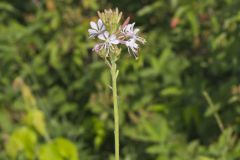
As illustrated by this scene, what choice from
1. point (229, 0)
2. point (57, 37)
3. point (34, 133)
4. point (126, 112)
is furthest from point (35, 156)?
point (229, 0)

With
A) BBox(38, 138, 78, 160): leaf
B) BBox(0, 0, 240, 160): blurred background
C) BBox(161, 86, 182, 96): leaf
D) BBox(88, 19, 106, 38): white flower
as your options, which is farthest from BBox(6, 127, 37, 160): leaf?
BBox(88, 19, 106, 38): white flower

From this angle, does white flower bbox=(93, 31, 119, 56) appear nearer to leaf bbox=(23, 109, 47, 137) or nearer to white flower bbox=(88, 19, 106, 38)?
white flower bbox=(88, 19, 106, 38)

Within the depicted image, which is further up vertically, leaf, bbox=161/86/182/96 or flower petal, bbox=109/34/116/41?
leaf, bbox=161/86/182/96

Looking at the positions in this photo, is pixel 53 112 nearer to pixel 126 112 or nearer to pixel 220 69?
pixel 126 112

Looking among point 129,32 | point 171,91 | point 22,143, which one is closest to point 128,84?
point 171,91

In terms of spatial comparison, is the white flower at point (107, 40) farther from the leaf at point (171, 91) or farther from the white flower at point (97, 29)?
the leaf at point (171, 91)

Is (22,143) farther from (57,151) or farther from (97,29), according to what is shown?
(97,29)

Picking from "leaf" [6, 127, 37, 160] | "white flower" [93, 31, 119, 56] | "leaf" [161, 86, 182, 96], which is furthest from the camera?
"leaf" [6, 127, 37, 160]

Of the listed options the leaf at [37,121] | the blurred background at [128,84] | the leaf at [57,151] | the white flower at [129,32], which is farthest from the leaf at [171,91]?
the white flower at [129,32]
